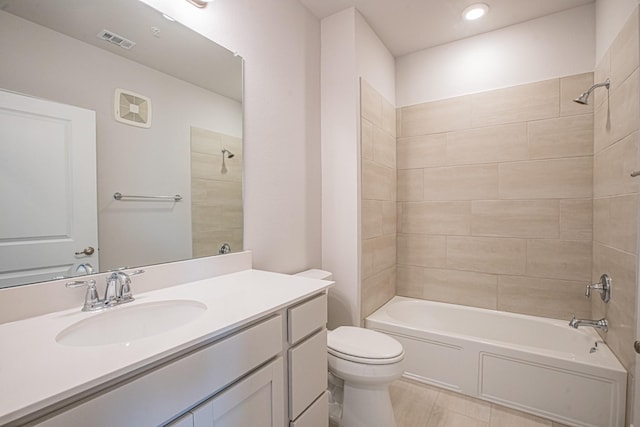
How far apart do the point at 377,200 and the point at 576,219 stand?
1.41 meters

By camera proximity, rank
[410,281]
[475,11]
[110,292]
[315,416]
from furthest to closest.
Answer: [410,281] → [475,11] → [315,416] → [110,292]

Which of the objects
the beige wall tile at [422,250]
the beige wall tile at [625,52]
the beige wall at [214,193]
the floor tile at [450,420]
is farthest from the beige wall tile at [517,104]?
the floor tile at [450,420]

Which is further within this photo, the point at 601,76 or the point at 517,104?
the point at 517,104

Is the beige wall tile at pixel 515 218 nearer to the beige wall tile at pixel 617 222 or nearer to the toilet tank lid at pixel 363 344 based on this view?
the beige wall tile at pixel 617 222

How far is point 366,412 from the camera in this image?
1.54 metres

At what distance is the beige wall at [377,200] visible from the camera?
2.16m

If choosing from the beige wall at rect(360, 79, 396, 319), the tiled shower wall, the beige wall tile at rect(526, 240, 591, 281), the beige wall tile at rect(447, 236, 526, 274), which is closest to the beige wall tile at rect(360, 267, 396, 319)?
the beige wall at rect(360, 79, 396, 319)

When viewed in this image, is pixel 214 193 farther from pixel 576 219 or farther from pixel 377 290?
pixel 576 219

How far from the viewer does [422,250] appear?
265 centimetres

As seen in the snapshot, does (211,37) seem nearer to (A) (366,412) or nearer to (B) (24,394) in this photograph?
(B) (24,394)

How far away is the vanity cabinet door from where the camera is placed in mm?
802

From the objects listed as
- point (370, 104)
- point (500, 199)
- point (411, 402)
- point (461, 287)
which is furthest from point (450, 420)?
point (370, 104)

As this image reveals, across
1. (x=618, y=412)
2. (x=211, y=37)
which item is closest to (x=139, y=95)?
(x=211, y=37)

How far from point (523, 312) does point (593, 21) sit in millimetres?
2138
